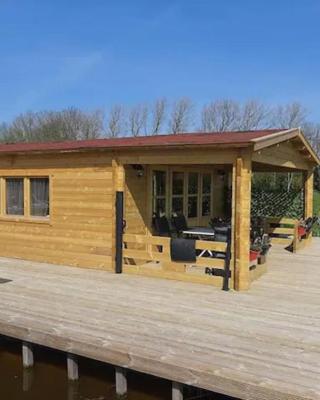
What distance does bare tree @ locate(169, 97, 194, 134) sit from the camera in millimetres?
35125

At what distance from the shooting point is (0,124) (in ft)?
124

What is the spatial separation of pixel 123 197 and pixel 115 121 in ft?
95.1

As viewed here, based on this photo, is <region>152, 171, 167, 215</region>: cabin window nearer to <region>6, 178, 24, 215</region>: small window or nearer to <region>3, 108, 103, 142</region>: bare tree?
<region>6, 178, 24, 215</region>: small window

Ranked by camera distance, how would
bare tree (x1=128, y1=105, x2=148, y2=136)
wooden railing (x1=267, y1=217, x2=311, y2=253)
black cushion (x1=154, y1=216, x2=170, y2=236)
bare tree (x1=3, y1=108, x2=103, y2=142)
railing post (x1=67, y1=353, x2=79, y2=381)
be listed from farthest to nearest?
bare tree (x1=128, y1=105, x2=148, y2=136) → bare tree (x1=3, y1=108, x2=103, y2=142) → wooden railing (x1=267, y1=217, x2=311, y2=253) → black cushion (x1=154, y1=216, x2=170, y2=236) → railing post (x1=67, y1=353, x2=79, y2=381)

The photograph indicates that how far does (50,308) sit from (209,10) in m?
12.0

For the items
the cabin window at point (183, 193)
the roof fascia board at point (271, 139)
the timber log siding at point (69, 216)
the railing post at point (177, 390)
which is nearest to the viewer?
the railing post at point (177, 390)

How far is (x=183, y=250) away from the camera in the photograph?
24.0 feet

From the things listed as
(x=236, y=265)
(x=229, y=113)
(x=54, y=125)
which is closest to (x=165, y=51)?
(x=229, y=113)

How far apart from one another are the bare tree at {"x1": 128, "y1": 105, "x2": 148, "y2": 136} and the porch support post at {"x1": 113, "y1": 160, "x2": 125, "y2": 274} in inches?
1096

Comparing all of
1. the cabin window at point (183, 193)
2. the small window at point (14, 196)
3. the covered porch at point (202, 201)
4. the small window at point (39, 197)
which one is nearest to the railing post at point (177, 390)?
the covered porch at point (202, 201)

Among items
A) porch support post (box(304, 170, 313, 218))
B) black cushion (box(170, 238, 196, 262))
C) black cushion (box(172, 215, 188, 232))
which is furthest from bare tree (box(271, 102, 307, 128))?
black cushion (box(170, 238, 196, 262))

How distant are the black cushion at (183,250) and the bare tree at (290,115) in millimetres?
26761

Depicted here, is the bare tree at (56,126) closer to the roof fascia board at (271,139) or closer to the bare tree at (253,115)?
the bare tree at (253,115)

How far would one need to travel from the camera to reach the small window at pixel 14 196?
9471 mm
